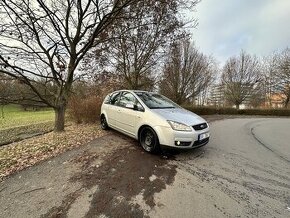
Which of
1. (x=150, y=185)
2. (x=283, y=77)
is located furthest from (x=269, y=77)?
(x=150, y=185)

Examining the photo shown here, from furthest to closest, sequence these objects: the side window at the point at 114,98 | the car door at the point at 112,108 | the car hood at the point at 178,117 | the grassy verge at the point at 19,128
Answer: the grassy verge at the point at 19,128 → the side window at the point at 114,98 → the car door at the point at 112,108 → the car hood at the point at 178,117

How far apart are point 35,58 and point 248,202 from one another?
920cm

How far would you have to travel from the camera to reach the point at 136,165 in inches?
190

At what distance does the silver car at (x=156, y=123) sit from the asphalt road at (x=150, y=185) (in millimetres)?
422

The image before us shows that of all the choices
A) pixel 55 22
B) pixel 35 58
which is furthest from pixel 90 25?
pixel 35 58

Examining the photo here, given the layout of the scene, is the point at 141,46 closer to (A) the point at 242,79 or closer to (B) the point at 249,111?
(B) the point at 249,111

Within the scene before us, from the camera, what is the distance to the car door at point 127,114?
6.24 metres

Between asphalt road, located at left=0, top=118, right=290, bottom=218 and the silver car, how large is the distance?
42cm

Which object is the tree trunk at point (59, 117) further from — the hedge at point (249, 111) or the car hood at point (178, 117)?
the hedge at point (249, 111)

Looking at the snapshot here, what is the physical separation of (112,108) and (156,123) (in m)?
→ 2.77

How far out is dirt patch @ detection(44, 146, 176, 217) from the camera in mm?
3125

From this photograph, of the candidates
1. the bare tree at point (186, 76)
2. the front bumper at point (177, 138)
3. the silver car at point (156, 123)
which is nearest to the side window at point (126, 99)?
the silver car at point (156, 123)

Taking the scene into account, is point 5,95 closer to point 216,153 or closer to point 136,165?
point 136,165

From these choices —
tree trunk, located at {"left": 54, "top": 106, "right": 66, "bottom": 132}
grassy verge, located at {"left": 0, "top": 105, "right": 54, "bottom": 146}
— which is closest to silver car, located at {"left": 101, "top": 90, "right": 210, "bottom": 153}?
tree trunk, located at {"left": 54, "top": 106, "right": 66, "bottom": 132}
